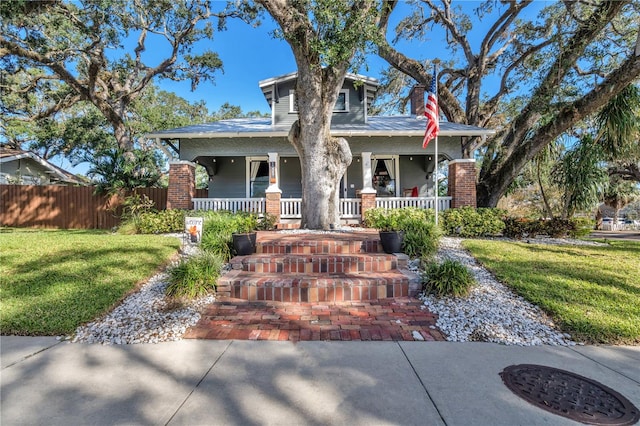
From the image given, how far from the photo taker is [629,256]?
6.33 m

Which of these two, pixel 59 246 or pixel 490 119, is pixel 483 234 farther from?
pixel 59 246

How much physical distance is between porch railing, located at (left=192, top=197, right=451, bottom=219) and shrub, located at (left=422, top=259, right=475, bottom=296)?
604 centimetres

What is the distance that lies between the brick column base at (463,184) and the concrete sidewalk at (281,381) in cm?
741

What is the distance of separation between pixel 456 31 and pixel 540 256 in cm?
1133

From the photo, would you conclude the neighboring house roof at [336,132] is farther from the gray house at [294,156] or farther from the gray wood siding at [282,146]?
the gray wood siding at [282,146]

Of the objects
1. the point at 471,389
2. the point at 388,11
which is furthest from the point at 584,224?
A: the point at 471,389

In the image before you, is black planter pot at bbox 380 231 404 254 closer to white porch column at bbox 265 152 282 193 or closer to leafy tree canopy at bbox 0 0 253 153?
white porch column at bbox 265 152 282 193

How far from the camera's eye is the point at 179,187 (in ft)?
34.0

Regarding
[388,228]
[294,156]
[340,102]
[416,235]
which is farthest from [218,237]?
[340,102]

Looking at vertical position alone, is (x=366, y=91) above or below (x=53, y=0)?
below

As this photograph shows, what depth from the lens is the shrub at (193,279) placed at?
4.12 m

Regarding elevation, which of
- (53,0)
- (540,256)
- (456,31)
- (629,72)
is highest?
(456,31)

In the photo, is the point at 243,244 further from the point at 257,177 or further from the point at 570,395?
the point at 257,177

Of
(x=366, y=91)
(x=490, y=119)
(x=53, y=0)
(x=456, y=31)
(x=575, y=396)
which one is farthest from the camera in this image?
(x=490, y=119)
